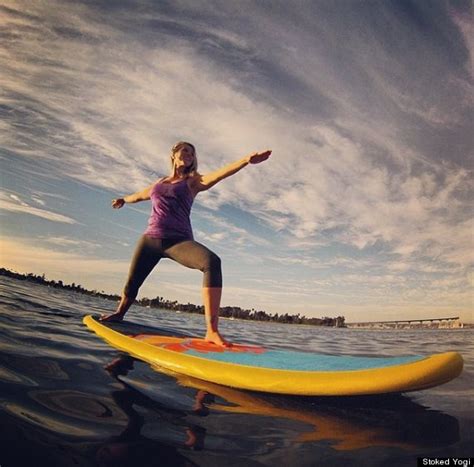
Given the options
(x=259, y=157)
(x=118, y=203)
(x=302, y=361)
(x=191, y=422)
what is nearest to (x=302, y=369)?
(x=302, y=361)

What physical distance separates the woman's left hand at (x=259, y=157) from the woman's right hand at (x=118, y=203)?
255 cm

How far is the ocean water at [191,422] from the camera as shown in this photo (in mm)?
1368

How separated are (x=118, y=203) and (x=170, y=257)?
165cm

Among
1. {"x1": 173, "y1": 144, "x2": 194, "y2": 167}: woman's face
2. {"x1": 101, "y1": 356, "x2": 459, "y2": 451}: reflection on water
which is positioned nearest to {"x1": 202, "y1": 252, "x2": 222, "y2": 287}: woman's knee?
{"x1": 101, "y1": 356, "x2": 459, "y2": 451}: reflection on water

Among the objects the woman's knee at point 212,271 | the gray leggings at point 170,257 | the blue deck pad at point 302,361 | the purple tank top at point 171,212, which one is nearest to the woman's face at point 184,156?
the purple tank top at point 171,212

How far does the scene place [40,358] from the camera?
101 inches

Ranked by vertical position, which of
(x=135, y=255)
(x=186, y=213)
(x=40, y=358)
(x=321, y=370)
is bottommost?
(x=40, y=358)

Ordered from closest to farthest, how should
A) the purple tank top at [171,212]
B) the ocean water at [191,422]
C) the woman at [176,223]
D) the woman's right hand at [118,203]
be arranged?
the ocean water at [191,422] → the woman at [176,223] → the purple tank top at [171,212] → the woman's right hand at [118,203]

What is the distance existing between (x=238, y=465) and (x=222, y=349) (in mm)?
1935

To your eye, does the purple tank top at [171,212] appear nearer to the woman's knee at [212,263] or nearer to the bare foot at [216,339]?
the woman's knee at [212,263]

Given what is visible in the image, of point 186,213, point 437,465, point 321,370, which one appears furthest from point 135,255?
point 437,465

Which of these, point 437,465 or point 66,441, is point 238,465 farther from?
point 437,465

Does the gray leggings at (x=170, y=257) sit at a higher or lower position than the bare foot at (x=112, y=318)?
higher

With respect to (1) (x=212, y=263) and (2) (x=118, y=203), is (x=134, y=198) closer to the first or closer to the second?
(2) (x=118, y=203)
